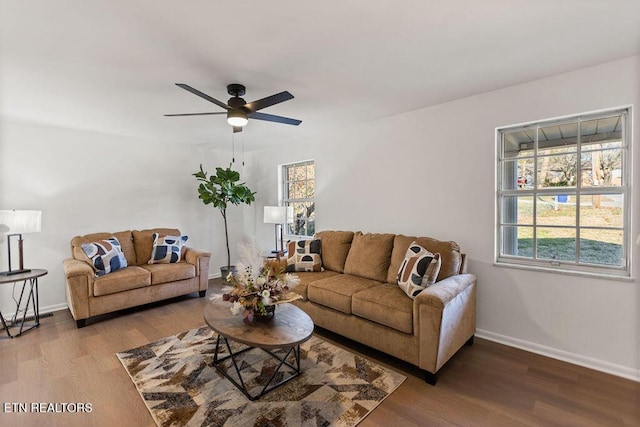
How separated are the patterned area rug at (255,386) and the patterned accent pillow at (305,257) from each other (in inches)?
39.8

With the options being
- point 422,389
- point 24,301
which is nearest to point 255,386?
point 422,389

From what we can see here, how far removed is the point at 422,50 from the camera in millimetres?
2119

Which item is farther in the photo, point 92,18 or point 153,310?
point 153,310

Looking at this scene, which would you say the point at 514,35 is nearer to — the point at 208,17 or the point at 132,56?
the point at 208,17

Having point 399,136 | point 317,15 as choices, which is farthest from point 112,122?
point 399,136

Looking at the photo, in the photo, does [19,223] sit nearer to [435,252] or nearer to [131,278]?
[131,278]

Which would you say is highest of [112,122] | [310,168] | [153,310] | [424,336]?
[112,122]

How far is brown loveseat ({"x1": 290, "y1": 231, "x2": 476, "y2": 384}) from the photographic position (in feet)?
7.18

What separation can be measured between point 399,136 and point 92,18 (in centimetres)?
298

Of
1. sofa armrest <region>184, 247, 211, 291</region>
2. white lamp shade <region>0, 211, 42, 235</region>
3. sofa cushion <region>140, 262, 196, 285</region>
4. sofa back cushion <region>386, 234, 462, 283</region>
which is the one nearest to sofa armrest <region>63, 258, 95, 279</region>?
white lamp shade <region>0, 211, 42, 235</region>

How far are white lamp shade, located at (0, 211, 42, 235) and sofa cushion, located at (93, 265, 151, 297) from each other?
0.88m

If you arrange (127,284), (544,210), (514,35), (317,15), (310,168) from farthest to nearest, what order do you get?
(310,168)
(127,284)
(544,210)
(514,35)
(317,15)

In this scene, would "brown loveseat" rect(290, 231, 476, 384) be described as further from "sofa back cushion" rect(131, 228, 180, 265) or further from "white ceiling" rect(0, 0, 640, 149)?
"sofa back cushion" rect(131, 228, 180, 265)

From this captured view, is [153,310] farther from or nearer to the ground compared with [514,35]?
nearer to the ground
